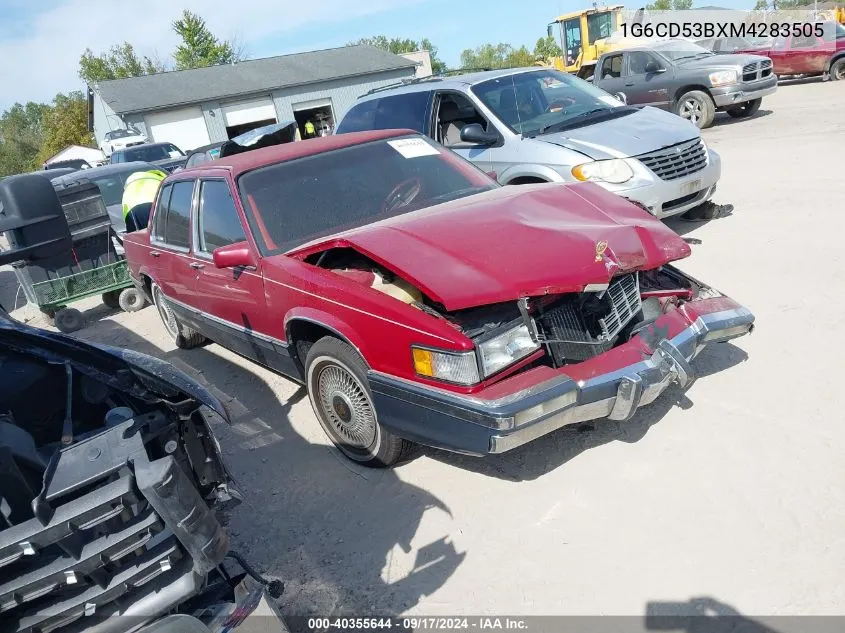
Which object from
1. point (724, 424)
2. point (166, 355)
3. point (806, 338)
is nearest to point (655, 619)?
point (724, 424)

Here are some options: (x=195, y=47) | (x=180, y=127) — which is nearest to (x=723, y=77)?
(x=180, y=127)

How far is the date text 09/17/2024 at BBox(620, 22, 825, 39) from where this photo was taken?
1814 centimetres

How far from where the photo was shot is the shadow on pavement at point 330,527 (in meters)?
2.88

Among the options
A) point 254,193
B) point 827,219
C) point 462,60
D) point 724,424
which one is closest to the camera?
point 724,424

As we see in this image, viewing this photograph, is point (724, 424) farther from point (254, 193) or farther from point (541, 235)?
point (254, 193)

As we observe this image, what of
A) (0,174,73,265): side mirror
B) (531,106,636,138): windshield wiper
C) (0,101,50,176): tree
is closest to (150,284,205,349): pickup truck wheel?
(0,174,73,265): side mirror

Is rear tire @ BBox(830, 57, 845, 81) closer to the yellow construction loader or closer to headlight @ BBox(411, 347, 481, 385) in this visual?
the yellow construction loader

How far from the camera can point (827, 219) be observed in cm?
629

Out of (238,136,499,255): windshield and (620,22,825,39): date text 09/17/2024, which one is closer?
(238,136,499,255): windshield

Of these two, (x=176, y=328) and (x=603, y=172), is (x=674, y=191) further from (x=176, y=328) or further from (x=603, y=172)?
(x=176, y=328)

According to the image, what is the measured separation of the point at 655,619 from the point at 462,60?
10520cm

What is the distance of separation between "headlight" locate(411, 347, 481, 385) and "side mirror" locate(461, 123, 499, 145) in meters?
4.10

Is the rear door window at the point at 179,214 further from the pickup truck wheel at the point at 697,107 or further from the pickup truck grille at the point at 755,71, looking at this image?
the pickup truck grille at the point at 755,71

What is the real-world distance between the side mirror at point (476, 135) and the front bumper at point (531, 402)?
12.1 feet
